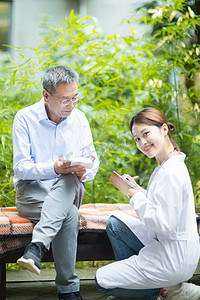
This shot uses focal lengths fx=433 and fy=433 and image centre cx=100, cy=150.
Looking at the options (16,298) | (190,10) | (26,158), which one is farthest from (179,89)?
(16,298)

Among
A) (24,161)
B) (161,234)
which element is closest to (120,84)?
(24,161)

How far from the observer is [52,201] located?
220cm

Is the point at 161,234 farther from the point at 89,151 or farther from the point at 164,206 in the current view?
the point at 89,151

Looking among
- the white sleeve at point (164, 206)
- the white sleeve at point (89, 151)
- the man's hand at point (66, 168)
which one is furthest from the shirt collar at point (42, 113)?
the white sleeve at point (164, 206)

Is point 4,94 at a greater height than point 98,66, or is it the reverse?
point 98,66

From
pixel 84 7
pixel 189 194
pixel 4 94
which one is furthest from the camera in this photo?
pixel 84 7

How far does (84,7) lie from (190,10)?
1.27 m

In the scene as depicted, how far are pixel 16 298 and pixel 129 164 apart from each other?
1601 mm

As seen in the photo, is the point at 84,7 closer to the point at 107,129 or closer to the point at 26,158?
the point at 107,129

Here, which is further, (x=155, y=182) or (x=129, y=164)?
(x=129, y=164)

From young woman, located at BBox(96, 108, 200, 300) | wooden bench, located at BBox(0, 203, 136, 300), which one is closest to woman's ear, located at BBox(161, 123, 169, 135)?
young woman, located at BBox(96, 108, 200, 300)

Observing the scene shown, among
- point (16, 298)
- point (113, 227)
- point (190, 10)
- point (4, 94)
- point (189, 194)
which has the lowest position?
point (16, 298)

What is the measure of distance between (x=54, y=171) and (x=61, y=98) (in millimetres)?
444

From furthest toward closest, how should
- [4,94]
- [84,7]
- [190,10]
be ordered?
1. [84,7]
2. [190,10]
3. [4,94]
